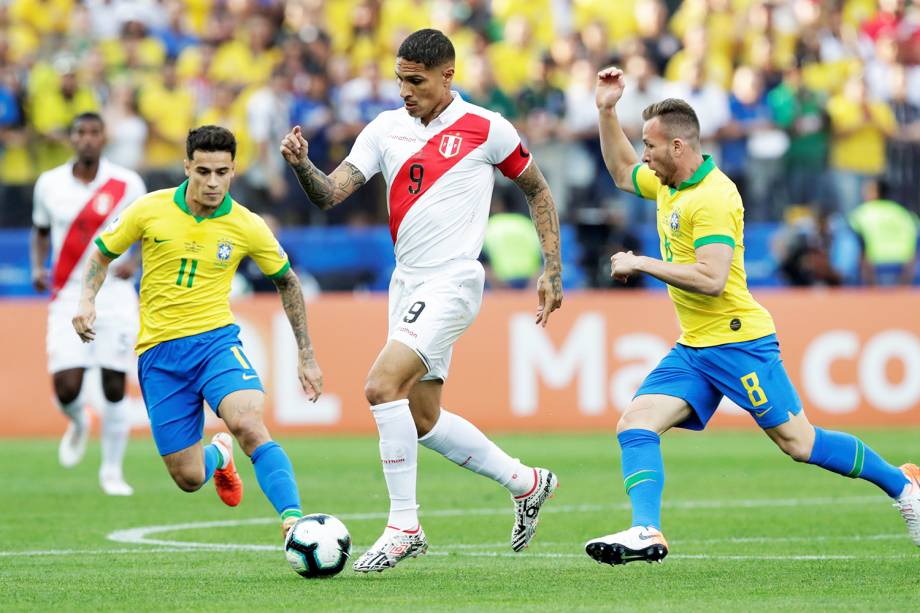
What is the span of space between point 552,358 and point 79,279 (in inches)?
242

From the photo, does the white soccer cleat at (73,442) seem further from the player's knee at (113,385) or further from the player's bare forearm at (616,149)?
the player's bare forearm at (616,149)

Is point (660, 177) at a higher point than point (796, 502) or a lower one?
higher

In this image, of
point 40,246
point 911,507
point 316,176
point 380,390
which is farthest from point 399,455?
point 40,246

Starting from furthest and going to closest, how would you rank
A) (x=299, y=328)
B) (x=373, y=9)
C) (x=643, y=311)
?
(x=373, y=9), (x=643, y=311), (x=299, y=328)

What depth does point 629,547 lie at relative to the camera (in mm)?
7477

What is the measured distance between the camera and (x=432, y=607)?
673 cm

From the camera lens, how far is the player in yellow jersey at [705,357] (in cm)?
792

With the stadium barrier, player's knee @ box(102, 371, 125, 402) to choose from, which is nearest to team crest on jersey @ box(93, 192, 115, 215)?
player's knee @ box(102, 371, 125, 402)

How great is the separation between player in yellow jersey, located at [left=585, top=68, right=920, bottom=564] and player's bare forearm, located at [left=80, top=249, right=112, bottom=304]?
115 inches

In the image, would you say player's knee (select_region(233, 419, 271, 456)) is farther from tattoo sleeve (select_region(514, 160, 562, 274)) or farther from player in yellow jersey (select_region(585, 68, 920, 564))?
player in yellow jersey (select_region(585, 68, 920, 564))

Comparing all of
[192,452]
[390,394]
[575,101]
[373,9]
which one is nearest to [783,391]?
[390,394]

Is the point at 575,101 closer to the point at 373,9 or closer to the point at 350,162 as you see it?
the point at 373,9

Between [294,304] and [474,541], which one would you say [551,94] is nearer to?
[474,541]

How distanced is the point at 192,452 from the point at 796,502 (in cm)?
451
